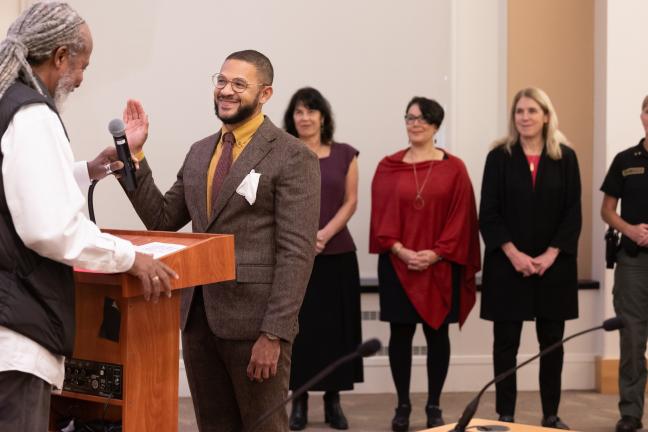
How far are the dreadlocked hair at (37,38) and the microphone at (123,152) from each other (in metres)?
0.41

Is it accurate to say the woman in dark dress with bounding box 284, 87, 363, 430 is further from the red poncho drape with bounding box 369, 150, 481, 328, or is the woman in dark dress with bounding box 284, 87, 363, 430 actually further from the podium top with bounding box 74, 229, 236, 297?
the podium top with bounding box 74, 229, 236, 297

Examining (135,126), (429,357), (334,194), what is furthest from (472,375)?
(135,126)

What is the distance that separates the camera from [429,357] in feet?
16.8

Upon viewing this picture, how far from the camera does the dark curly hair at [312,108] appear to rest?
5156 mm

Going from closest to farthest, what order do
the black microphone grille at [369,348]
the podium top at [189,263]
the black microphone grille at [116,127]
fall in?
the black microphone grille at [369,348]
the podium top at [189,263]
the black microphone grille at [116,127]

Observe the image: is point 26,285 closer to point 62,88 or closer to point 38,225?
point 38,225

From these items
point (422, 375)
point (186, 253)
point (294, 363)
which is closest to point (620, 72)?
point (422, 375)

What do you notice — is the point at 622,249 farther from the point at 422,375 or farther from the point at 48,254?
the point at 48,254

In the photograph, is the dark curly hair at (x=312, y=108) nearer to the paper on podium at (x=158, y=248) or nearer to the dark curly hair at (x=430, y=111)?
Result: the dark curly hair at (x=430, y=111)

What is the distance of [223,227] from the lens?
298cm

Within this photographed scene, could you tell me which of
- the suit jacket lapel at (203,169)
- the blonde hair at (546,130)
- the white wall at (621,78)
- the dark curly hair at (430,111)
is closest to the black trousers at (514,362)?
the blonde hair at (546,130)

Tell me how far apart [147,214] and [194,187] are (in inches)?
7.5

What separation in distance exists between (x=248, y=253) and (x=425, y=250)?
2.22m

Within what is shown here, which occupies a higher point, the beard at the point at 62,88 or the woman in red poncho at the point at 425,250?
the beard at the point at 62,88
